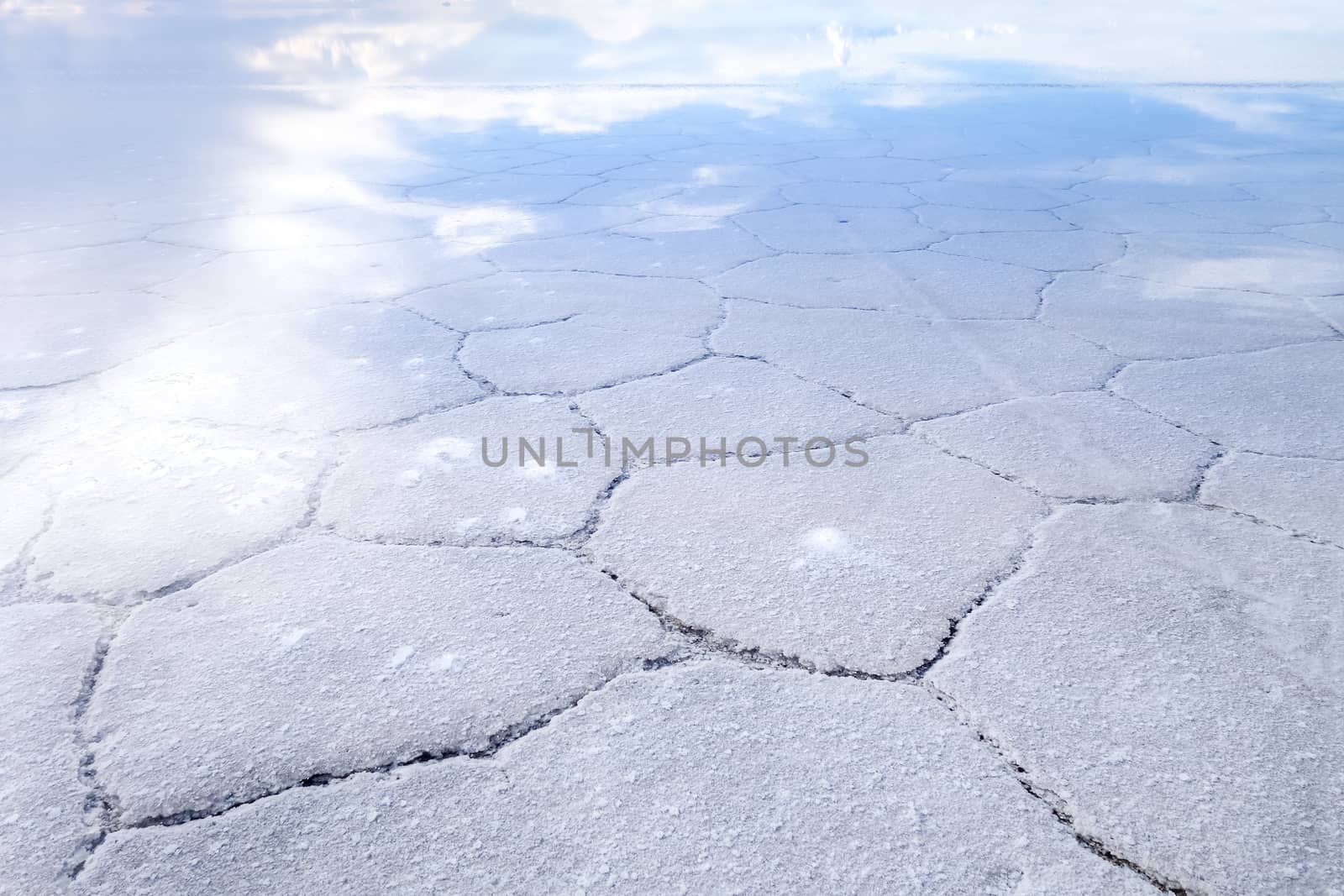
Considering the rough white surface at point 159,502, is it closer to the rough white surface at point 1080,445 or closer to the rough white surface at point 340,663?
the rough white surface at point 340,663

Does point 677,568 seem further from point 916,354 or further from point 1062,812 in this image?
point 916,354

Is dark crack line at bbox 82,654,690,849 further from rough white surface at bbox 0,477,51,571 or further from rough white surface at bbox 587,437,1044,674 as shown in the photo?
rough white surface at bbox 0,477,51,571

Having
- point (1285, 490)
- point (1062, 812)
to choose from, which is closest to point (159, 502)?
point (1062, 812)

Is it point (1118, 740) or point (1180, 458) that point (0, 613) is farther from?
point (1180, 458)

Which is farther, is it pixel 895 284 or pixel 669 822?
pixel 895 284

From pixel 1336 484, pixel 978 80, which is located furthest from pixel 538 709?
pixel 978 80
